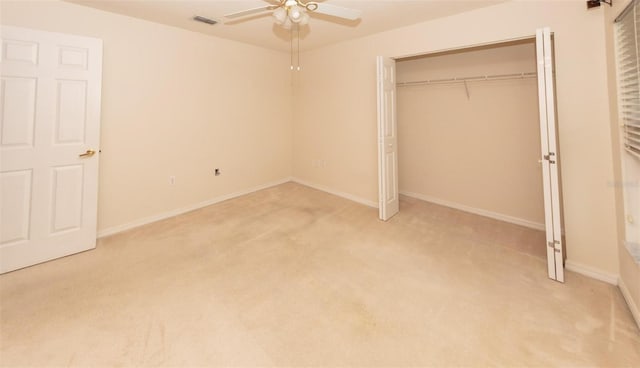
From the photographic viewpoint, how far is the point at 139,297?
209 cm

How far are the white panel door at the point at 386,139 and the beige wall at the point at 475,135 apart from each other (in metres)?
1.02

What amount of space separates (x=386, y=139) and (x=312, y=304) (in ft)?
7.68

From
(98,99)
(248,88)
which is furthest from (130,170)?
(248,88)

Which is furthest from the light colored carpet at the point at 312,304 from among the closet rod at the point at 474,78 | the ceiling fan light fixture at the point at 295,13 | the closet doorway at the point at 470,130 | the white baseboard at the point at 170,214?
the ceiling fan light fixture at the point at 295,13

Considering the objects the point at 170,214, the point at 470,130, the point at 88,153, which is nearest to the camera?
the point at 88,153

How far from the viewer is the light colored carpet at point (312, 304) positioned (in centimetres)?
159

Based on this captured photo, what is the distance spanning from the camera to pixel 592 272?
2.34 m

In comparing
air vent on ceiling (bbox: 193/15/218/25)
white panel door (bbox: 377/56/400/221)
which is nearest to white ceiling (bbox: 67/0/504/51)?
air vent on ceiling (bbox: 193/15/218/25)

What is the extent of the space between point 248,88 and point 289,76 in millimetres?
1059

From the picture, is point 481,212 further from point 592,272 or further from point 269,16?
point 269,16

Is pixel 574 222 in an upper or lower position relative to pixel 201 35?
lower

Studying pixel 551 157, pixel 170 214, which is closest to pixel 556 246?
pixel 551 157

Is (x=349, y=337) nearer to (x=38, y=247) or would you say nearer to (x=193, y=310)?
(x=193, y=310)

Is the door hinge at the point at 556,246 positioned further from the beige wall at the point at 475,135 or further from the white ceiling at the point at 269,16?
the white ceiling at the point at 269,16
